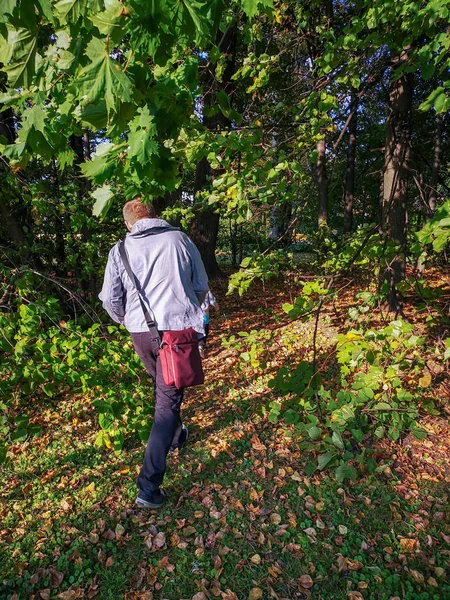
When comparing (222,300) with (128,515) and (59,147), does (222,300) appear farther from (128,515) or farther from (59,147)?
(59,147)

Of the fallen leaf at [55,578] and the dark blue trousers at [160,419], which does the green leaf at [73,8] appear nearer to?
the dark blue trousers at [160,419]

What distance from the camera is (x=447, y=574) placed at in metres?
2.22

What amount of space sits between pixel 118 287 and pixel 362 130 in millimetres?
10574

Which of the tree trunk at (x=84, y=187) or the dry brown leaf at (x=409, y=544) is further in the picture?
the tree trunk at (x=84, y=187)

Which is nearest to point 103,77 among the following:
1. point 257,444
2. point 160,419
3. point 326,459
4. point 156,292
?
point 156,292

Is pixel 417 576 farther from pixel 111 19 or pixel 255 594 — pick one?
pixel 111 19

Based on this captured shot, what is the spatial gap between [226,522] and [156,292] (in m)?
1.75

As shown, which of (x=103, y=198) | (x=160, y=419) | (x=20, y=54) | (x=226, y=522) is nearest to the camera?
(x=20, y=54)

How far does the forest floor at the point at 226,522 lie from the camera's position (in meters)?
2.20

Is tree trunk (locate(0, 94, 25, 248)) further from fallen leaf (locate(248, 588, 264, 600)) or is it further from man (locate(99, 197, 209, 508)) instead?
fallen leaf (locate(248, 588, 264, 600))

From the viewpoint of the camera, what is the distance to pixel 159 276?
7.96 feet

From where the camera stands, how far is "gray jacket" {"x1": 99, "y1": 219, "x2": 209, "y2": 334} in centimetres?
241

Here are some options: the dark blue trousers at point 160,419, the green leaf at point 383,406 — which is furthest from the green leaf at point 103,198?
the green leaf at point 383,406

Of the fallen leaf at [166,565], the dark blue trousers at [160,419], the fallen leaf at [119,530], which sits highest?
the dark blue trousers at [160,419]
